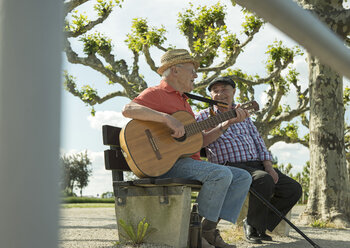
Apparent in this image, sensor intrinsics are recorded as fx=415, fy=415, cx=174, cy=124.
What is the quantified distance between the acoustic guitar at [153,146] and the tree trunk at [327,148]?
477 centimetres

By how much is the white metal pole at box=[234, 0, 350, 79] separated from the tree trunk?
7785mm

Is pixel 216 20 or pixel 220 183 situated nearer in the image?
pixel 220 183

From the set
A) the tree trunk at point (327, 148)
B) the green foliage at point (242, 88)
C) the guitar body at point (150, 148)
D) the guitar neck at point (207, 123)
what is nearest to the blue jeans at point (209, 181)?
the guitar body at point (150, 148)

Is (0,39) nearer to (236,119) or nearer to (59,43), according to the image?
(59,43)

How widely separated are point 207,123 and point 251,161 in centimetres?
105

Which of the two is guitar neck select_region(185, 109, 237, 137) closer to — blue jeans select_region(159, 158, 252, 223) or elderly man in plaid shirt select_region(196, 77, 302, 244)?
blue jeans select_region(159, 158, 252, 223)

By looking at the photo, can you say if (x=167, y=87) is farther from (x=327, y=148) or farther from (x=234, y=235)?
(x=327, y=148)

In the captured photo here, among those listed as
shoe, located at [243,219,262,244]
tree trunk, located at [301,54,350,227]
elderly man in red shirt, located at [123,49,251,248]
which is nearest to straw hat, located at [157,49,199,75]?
elderly man in red shirt, located at [123,49,251,248]

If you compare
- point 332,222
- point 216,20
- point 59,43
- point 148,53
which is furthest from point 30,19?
point 216,20

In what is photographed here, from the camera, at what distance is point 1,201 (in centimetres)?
27

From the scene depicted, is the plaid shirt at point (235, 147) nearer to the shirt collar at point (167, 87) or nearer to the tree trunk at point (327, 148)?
the shirt collar at point (167, 87)

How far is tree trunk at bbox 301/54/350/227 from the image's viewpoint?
777 cm

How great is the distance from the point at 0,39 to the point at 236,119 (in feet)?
13.2

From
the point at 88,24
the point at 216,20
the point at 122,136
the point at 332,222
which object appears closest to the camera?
the point at 122,136
